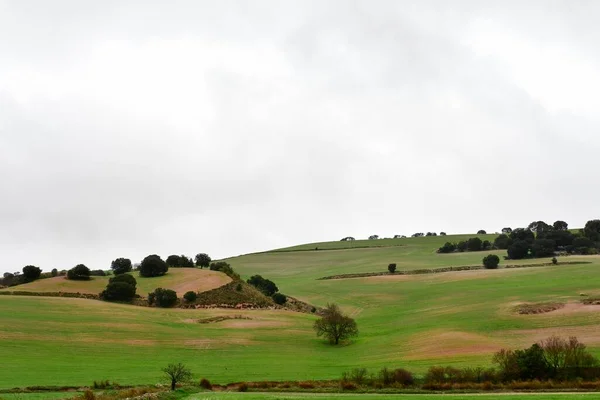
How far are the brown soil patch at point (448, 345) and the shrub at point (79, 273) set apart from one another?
54614 millimetres

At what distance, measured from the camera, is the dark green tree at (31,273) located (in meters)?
91.8

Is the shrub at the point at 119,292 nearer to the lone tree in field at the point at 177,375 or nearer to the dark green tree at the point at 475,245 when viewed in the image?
the lone tree in field at the point at 177,375

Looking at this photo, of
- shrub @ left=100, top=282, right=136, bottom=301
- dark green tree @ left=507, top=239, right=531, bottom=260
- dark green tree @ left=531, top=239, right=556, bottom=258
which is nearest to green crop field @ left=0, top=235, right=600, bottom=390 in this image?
shrub @ left=100, top=282, right=136, bottom=301

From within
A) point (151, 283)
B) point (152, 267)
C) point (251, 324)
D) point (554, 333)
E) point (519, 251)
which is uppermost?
point (152, 267)

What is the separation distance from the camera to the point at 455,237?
199625 millimetres

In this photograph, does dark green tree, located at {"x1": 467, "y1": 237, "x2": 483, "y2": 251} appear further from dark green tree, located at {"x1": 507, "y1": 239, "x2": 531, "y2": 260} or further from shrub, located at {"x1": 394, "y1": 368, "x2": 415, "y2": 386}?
shrub, located at {"x1": 394, "y1": 368, "x2": 415, "y2": 386}

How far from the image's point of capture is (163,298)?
263 ft

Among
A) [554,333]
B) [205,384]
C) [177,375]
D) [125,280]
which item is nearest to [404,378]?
[205,384]

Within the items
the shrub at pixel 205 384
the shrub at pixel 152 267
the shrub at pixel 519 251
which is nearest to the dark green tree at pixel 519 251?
the shrub at pixel 519 251

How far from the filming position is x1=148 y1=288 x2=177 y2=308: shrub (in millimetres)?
80312

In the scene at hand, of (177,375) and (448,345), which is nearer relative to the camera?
A: (177,375)

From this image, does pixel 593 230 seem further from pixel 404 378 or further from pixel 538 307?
pixel 404 378

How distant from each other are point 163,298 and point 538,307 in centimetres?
4716

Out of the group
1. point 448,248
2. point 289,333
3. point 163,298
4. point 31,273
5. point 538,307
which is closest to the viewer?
point 538,307
